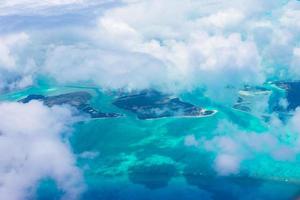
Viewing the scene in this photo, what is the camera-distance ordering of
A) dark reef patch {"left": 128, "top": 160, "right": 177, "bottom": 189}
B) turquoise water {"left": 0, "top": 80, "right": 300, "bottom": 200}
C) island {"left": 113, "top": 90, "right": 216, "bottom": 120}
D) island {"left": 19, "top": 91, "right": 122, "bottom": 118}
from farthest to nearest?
island {"left": 19, "top": 91, "right": 122, "bottom": 118} → island {"left": 113, "top": 90, "right": 216, "bottom": 120} → dark reef patch {"left": 128, "top": 160, "right": 177, "bottom": 189} → turquoise water {"left": 0, "top": 80, "right": 300, "bottom": 200}

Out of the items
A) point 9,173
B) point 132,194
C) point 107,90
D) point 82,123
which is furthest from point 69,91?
point 132,194

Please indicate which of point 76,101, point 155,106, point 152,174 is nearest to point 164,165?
point 152,174

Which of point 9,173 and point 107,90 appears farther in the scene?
point 107,90

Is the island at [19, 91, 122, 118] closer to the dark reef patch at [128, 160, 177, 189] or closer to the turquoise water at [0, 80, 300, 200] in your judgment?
the turquoise water at [0, 80, 300, 200]

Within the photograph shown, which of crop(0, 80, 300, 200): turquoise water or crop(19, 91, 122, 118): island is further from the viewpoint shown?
crop(19, 91, 122, 118): island

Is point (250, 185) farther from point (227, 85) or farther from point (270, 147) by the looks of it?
point (227, 85)

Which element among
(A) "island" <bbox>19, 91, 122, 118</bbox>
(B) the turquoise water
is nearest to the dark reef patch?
(B) the turquoise water
